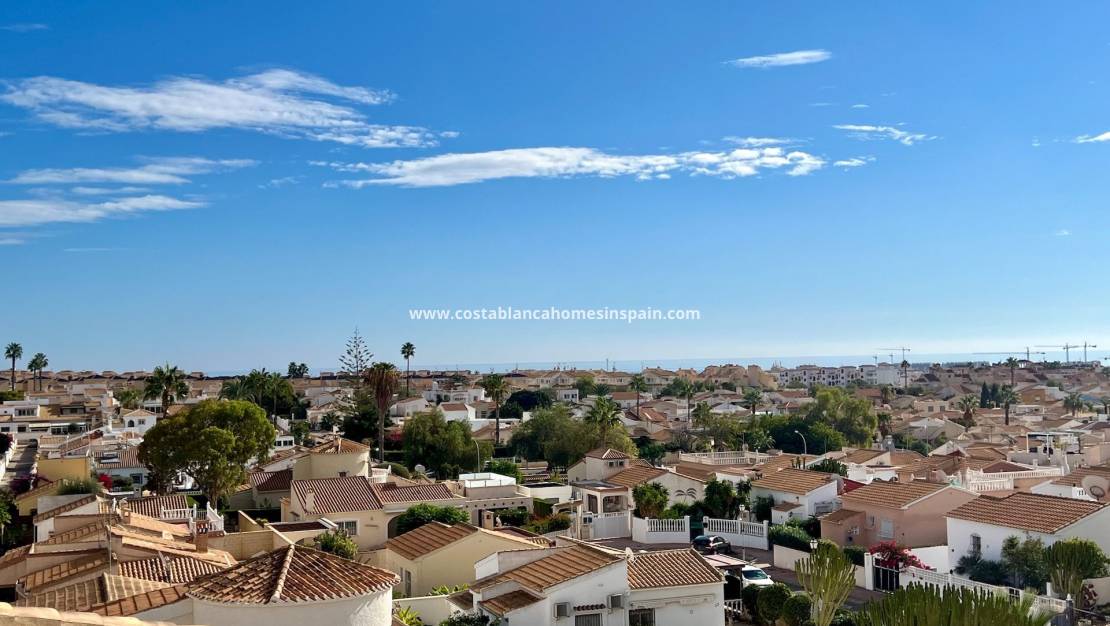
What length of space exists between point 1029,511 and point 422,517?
20809mm

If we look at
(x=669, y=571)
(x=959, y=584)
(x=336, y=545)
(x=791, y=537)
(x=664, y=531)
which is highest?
(x=669, y=571)

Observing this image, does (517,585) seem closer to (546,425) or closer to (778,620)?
(778,620)

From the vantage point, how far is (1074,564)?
26.0 m

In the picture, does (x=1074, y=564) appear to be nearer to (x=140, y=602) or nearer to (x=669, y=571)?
(x=669, y=571)

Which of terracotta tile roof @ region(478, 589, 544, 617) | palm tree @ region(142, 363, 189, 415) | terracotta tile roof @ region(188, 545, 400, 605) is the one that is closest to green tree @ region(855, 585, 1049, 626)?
terracotta tile roof @ region(478, 589, 544, 617)

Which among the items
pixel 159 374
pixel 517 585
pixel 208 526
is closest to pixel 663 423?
pixel 159 374

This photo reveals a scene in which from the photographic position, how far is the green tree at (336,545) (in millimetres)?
32062

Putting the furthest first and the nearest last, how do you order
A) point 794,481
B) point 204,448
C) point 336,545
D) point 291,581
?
point 204,448 → point 794,481 → point 336,545 → point 291,581

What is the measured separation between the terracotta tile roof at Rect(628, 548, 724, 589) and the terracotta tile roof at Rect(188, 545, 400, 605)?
853 cm

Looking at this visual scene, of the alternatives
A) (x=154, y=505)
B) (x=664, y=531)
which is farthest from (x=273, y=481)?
(x=664, y=531)

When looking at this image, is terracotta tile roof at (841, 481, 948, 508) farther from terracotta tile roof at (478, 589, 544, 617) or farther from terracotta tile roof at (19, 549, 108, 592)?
terracotta tile roof at (19, 549, 108, 592)

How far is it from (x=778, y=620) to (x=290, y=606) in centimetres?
1483

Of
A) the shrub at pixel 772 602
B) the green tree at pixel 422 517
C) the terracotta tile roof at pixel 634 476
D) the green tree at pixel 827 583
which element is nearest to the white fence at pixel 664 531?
the terracotta tile roof at pixel 634 476

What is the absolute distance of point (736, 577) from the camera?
2919 centimetres
